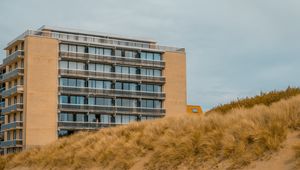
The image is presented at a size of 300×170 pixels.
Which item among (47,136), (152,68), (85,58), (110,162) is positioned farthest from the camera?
(152,68)

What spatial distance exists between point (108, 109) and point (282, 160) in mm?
62993

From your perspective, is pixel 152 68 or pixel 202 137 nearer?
pixel 202 137

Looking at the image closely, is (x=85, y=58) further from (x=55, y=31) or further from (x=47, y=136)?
(x=47, y=136)

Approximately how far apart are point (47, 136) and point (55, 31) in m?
16.6

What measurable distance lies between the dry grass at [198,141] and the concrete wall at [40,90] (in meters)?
46.1

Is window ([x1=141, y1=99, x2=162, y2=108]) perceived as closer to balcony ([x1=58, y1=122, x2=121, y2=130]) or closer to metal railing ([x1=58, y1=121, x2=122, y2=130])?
metal railing ([x1=58, y1=121, x2=122, y2=130])

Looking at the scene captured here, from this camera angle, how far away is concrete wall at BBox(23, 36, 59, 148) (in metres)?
68.1

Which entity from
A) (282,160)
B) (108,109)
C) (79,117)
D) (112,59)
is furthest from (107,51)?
(282,160)

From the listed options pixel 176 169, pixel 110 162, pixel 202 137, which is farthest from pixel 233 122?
pixel 110 162

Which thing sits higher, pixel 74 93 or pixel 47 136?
pixel 74 93

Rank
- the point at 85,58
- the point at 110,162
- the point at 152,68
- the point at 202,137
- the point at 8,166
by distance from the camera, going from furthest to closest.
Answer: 1. the point at 152,68
2. the point at 85,58
3. the point at 8,166
4. the point at 110,162
5. the point at 202,137

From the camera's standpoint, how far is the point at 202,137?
50.9ft

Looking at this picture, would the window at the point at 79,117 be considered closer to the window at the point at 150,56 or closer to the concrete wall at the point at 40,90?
the concrete wall at the point at 40,90

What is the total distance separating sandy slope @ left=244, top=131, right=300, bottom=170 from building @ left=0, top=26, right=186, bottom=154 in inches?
2265
